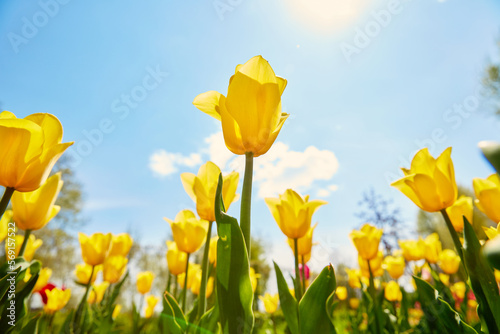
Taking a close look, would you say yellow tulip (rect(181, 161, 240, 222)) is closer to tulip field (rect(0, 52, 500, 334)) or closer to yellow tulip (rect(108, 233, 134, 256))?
tulip field (rect(0, 52, 500, 334))

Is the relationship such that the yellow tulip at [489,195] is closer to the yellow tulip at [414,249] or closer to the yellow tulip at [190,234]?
the yellow tulip at [190,234]

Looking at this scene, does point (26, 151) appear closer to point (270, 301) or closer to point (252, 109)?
point (252, 109)

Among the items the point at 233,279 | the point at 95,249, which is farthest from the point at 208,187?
the point at 95,249

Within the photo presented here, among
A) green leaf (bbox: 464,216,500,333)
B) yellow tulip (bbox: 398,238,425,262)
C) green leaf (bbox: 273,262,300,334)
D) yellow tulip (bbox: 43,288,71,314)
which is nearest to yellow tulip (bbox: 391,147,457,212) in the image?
green leaf (bbox: 464,216,500,333)

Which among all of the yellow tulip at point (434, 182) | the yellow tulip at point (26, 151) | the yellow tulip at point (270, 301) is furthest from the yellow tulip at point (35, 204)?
the yellow tulip at point (270, 301)

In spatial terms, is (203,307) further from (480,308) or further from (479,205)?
(479,205)

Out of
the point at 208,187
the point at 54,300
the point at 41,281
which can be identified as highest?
the point at 208,187
